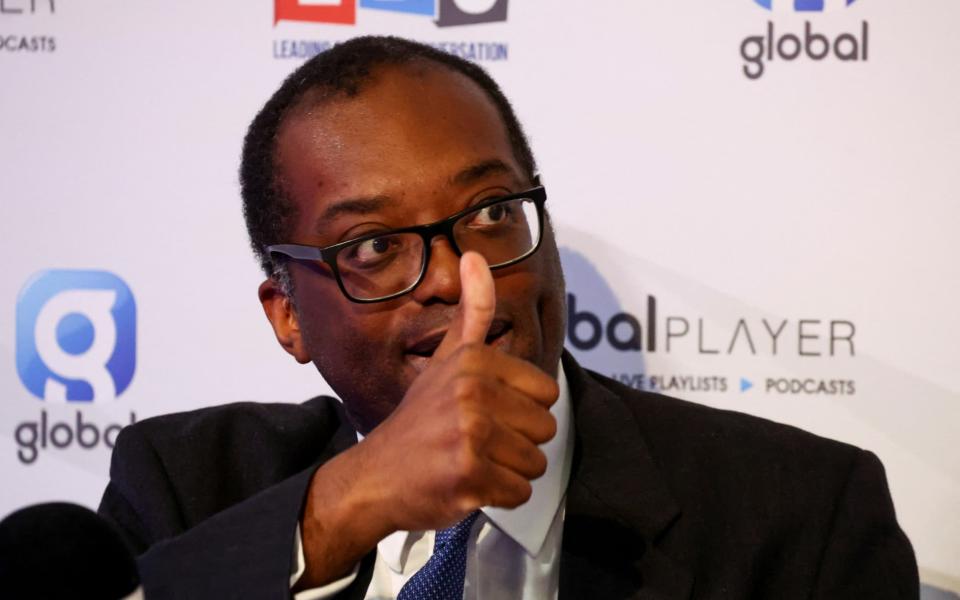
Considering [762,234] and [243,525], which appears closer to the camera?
[243,525]

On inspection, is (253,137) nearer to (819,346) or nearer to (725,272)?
(725,272)

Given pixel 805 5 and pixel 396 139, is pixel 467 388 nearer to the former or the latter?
pixel 396 139

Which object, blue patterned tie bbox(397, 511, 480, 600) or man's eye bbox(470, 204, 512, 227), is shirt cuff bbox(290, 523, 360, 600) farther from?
man's eye bbox(470, 204, 512, 227)

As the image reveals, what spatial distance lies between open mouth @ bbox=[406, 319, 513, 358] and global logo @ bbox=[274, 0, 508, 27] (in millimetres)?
817

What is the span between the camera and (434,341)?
59.9 inches

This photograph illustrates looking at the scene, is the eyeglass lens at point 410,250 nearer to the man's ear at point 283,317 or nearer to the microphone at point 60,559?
the man's ear at point 283,317

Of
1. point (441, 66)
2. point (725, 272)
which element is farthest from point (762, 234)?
point (441, 66)

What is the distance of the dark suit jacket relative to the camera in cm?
137

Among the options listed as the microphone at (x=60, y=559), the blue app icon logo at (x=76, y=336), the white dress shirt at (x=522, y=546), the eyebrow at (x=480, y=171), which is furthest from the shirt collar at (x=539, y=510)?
the blue app icon logo at (x=76, y=336)

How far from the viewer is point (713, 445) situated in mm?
1716

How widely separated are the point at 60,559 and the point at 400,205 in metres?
0.72

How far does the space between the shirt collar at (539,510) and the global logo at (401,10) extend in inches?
29.9

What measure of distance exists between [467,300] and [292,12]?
45.6 inches

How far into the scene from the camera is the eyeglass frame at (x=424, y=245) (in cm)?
152
